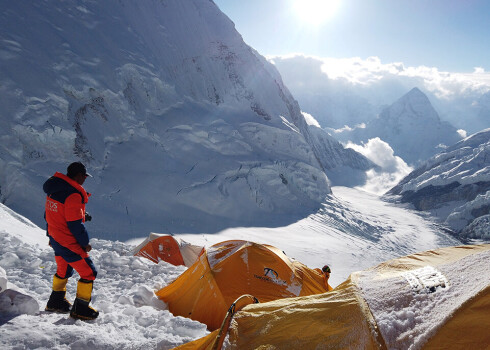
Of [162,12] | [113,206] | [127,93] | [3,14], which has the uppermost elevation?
[162,12]

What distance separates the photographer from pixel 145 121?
1084 inches

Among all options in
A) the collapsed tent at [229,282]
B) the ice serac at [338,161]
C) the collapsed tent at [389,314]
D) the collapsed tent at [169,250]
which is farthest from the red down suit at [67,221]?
the ice serac at [338,161]

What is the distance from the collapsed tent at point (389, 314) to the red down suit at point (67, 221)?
1.76 meters

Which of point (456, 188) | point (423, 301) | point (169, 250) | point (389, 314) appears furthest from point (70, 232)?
point (456, 188)

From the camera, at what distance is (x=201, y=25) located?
38.3m

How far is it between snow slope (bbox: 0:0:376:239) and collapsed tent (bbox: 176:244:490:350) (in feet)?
52.2

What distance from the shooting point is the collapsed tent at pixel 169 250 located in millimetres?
11758

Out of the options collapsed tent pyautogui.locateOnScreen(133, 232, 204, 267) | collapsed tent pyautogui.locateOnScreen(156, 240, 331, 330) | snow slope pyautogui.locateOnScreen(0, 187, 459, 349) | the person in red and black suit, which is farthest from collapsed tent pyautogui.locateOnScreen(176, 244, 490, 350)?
collapsed tent pyautogui.locateOnScreen(133, 232, 204, 267)

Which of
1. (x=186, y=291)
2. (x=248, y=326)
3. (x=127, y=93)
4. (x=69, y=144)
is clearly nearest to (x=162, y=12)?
(x=127, y=93)

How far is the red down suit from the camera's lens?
153 inches

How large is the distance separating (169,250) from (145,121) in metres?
17.8

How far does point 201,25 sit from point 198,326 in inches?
1542

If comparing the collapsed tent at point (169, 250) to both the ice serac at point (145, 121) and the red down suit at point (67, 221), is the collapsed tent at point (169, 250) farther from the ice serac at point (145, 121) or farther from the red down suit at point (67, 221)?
the red down suit at point (67, 221)

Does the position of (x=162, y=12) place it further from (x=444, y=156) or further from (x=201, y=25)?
(x=444, y=156)
